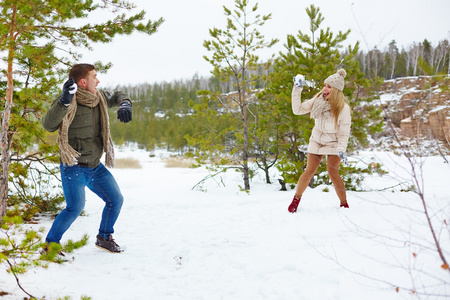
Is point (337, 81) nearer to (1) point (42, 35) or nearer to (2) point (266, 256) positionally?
(2) point (266, 256)

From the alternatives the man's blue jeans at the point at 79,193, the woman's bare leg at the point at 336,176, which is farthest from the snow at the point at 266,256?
the man's blue jeans at the point at 79,193

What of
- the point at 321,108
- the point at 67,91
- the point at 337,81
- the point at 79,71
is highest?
the point at 337,81

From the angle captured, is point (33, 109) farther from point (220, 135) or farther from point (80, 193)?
point (220, 135)

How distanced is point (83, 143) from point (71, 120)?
A: 0.82ft

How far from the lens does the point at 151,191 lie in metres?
7.41

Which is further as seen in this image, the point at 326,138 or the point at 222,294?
the point at 326,138

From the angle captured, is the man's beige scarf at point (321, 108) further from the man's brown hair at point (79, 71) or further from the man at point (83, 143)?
the man's brown hair at point (79, 71)

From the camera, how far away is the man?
8.98ft

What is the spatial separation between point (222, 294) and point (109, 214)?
1.58m

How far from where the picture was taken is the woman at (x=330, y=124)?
374cm

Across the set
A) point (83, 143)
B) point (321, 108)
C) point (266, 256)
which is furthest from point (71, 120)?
point (321, 108)

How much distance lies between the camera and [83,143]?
288 centimetres

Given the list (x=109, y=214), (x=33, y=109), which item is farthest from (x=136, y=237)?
(x=33, y=109)

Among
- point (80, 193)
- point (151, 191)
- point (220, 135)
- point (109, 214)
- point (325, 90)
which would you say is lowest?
point (151, 191)
